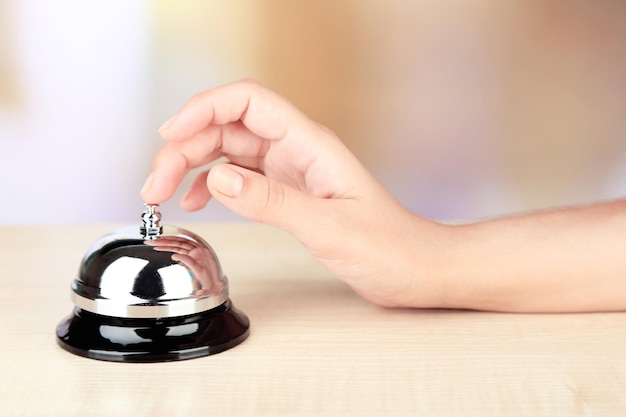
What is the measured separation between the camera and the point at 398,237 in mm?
1127

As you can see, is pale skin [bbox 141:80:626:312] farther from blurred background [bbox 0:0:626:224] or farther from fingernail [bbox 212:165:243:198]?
blurred background [bbox 0:0:626:224]

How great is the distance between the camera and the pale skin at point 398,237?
1.10 meters

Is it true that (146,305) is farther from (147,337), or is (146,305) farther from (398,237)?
(398,237)

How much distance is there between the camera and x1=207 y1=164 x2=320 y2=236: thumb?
0.97 meters

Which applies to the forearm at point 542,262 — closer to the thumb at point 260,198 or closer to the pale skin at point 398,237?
the pale skin at point 398,237

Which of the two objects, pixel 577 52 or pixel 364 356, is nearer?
pixel 364 356

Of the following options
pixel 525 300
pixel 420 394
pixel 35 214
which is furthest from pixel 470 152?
pixel 420 394

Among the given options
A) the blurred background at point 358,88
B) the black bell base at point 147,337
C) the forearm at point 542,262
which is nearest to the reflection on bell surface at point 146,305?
the black bell base at point 147,337

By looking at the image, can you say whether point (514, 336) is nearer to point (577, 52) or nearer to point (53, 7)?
point (577, 52)

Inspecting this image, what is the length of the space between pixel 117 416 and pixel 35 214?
10.6 ft

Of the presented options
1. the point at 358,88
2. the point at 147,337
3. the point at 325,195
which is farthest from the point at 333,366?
the point at 358,88

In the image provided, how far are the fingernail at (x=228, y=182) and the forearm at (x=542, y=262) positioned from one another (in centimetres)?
30

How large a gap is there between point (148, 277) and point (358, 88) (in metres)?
3.02

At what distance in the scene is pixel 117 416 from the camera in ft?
2.49
